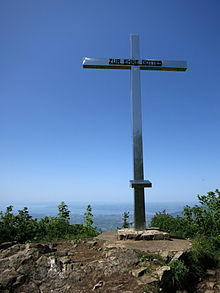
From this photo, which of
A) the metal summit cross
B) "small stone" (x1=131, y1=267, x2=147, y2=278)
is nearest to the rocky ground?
"small stone" (x1=131, y1=267, x2=147, y2=278)

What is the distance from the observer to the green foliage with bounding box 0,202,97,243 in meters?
6.52

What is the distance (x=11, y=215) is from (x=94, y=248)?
3406mm

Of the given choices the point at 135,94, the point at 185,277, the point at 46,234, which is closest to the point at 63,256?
the point at 185,277

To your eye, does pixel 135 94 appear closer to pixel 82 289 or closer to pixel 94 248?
pixel 94 248

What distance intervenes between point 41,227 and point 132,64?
5.98 meters

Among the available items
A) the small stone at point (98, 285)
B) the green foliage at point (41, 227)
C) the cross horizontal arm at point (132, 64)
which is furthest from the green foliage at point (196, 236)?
the cross horizontal arm at point (132, 64)

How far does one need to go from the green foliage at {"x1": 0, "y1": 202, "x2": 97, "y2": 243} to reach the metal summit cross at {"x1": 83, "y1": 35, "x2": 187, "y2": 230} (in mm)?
2020

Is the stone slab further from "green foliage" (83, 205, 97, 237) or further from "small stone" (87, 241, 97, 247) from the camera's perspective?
Answer: "green foliage" (83, 205, 97, 237)

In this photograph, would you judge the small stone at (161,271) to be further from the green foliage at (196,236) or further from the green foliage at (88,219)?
the green foliage at (88,219)

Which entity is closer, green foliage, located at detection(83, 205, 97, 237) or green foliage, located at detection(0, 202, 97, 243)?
green foliage, located at detection(0, 202, 97, 243)

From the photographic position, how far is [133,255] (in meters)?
4.13

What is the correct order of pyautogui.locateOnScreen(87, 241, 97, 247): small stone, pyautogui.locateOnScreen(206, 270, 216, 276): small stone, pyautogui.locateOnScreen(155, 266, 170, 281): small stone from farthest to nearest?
pyautogui.locateOnScreen(87, 241, 97, 247): small stone → pyautogui.locateOnScreen(206, 270, 216, 276): small stone → pyautogui.locateOnScreen(155, 266, 170, 281): small stone

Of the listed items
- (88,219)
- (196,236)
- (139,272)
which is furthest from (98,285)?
(88,219)

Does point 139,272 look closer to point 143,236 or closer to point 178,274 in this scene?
point 178,274
